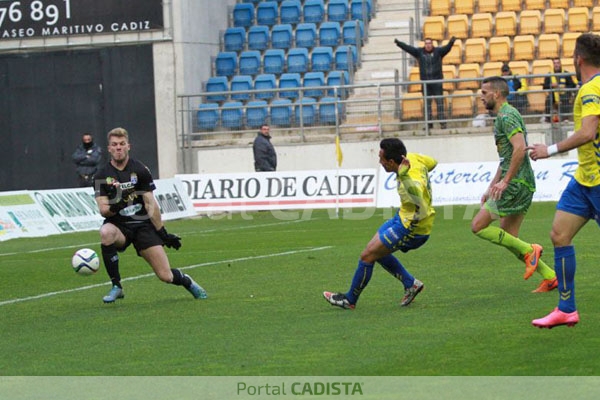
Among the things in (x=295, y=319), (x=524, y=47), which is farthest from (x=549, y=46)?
(x=295, y=319)

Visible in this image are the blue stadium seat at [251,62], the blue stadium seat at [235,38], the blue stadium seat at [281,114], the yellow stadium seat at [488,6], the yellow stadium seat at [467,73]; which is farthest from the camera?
the blue stadium seat at [235,38]

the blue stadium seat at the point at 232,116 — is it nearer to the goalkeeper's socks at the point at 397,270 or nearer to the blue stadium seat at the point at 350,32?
the blue stadium seat at the point at 350,32

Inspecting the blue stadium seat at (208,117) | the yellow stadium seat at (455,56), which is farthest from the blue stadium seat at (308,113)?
the yellow stadium seat at (455,56)

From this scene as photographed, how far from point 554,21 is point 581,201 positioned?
84.6 feet

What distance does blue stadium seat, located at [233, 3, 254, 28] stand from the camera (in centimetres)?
3675

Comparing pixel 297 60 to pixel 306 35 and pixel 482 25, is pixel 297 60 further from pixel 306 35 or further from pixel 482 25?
pixel 482 25

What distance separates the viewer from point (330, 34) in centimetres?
3484

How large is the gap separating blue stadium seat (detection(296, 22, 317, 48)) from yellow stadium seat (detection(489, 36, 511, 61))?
5.11 m

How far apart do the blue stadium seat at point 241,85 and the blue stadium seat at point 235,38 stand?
174 cm

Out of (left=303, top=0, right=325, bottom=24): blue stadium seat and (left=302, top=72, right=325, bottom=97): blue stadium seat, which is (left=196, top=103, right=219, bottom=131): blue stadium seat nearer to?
(left=302, top=72, right=325, bottom=97): blue stadium seat

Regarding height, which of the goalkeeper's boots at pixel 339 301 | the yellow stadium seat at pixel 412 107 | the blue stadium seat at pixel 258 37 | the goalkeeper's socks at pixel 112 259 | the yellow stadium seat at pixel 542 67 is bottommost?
the goalkeeper's boots at pixel 339 301

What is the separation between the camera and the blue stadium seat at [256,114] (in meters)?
33.2

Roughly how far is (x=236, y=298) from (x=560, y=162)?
54.5ft
